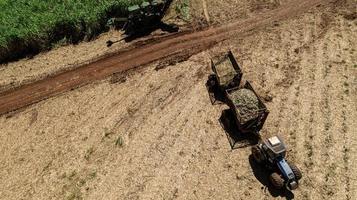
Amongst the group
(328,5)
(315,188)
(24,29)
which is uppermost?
(24,29)

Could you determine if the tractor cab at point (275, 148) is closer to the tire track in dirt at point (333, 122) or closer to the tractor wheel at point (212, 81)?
the tire track in dirt at point (333, 122)

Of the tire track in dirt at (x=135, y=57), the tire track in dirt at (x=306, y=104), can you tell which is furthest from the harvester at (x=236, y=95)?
the tire track in dirt at (x=135, y=57)

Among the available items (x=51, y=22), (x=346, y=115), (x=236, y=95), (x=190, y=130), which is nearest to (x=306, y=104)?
(x=346, y=115)

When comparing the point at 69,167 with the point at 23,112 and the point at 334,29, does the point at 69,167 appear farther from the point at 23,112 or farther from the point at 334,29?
the point at 334,29

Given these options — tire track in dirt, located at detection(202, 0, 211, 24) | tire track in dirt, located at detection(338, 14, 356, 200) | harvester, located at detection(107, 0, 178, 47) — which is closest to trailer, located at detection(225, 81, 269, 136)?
tire track in dirt, located at detection(338, 14, 356, 200)

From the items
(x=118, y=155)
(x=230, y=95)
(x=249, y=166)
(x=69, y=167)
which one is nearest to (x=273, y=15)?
(x=230, y=95)
